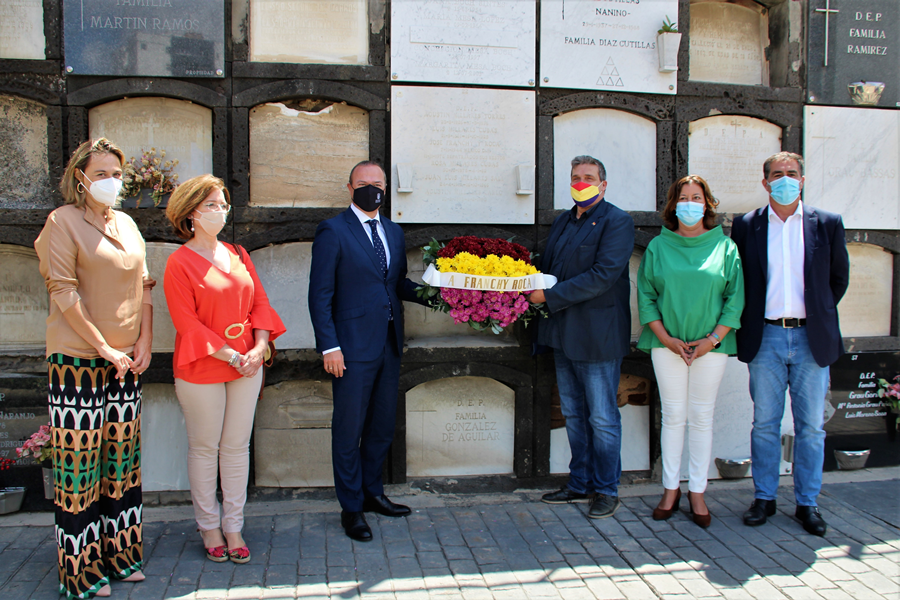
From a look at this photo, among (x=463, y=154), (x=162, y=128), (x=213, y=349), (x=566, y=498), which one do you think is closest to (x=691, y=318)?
(x=566, y=498)

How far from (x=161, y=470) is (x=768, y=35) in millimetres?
5304

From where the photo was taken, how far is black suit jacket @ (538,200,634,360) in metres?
3.63

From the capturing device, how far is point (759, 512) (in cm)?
367

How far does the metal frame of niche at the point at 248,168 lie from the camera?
3.94 meters

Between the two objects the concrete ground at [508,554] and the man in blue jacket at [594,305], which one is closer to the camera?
the concrete ground at [508,554]

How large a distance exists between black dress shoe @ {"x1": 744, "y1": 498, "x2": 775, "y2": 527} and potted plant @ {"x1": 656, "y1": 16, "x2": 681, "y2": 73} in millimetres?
2890

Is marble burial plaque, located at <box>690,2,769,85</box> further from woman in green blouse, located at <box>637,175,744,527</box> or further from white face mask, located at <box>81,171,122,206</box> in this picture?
white face mask, located at <box>81,171,122,206</box>

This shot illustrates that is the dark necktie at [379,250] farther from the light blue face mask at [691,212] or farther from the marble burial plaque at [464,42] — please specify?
the light blue face mask at [691,212]

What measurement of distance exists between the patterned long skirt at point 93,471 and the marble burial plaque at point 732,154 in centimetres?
390

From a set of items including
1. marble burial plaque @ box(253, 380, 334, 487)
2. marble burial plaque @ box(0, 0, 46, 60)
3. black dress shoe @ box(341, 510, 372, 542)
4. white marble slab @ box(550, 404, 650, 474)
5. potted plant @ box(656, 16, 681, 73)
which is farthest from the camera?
white marble slab @ box(550, 404, 650, 474)

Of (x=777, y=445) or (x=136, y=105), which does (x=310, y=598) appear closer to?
(x=777, y=445)

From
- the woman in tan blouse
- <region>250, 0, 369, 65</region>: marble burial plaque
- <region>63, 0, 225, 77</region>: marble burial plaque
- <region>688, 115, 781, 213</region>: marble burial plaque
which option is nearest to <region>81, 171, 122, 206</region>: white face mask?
the woman in tan blouse

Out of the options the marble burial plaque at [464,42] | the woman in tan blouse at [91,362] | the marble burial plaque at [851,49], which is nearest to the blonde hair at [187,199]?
the woman in tan blouse at [91,362]

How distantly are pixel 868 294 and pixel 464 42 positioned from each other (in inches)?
138
